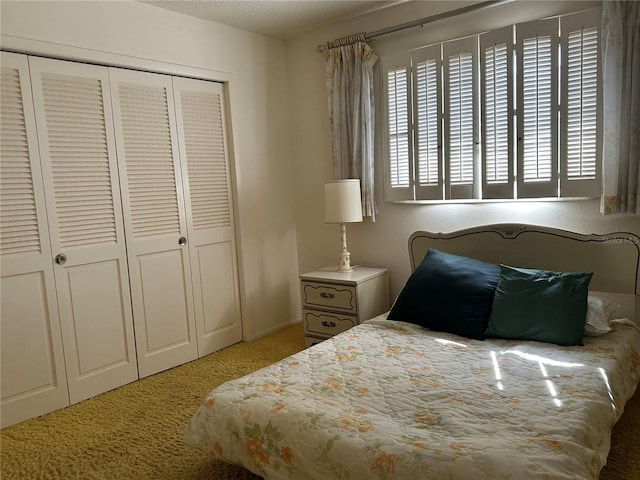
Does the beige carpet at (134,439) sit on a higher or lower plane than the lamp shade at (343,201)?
lower

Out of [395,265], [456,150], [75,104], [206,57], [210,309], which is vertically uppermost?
[206,57]

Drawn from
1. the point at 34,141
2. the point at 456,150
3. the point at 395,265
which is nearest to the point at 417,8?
the point at 456,150

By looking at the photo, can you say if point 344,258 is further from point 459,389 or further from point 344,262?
point 459,389

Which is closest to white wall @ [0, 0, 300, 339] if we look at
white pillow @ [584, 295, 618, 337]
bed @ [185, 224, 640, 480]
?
bed @ [185, 224, 640, 480]

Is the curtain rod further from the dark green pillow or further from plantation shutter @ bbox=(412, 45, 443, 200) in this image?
the dark green pillow

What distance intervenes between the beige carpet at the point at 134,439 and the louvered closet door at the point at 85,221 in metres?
0.24

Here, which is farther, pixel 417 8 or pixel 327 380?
pixel 417 8

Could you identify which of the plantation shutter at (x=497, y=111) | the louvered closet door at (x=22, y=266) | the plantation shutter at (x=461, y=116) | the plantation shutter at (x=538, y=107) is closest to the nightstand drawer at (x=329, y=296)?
the plantation shutter at (x=461, y=116)

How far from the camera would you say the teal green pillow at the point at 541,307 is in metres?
2.46

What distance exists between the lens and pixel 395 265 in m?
3.79

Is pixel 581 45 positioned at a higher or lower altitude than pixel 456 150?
higher

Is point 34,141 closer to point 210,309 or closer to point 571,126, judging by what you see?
point 210,309

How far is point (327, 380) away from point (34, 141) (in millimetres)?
2117

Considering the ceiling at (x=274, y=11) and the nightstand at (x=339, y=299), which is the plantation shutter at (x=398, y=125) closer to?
the ceiling at (x=274, y=11)
